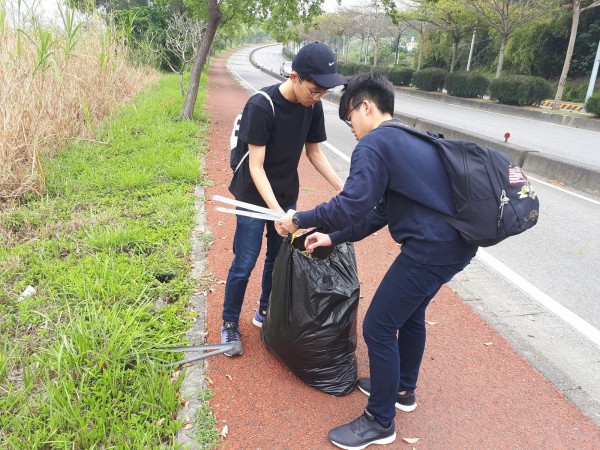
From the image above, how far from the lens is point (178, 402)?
91.0 inches

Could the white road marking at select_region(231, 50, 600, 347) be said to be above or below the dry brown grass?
below

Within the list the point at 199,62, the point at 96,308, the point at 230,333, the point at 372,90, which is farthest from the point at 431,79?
the point at 372,90

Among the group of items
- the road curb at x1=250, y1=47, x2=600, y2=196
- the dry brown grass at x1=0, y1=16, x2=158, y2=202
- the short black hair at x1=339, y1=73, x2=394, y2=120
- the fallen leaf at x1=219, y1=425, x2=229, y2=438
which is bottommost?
the fallen leaf at x1=219, y1=425, x2=229, y2=438

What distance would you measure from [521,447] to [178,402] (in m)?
1.70

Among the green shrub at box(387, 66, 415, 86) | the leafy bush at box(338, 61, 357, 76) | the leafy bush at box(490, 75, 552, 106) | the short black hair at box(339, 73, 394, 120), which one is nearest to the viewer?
the short black hair at box(339, 73, 394, 120)

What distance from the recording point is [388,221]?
197cm

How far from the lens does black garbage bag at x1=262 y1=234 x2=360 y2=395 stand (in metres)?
2.31

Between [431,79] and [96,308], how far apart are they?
2553 centimetres

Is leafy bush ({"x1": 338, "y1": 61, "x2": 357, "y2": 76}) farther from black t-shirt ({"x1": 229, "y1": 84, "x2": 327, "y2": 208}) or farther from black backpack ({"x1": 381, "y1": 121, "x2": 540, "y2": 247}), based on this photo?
black backpack ({"x1": 381, "y1": 121, "x2": 540, "y2": 247})

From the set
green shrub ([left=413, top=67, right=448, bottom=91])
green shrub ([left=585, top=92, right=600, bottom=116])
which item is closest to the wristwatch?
green shrub ([left=585, top=92, right=600, bottom=116])

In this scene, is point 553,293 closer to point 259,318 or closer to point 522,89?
→ point 259,318

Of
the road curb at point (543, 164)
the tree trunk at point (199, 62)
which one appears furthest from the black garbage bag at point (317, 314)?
the tree trunk at point (199, 62)

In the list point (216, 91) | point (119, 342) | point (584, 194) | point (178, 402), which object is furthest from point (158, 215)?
point (216, 91)

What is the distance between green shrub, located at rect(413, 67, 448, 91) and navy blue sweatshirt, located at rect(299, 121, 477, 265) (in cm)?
2523
